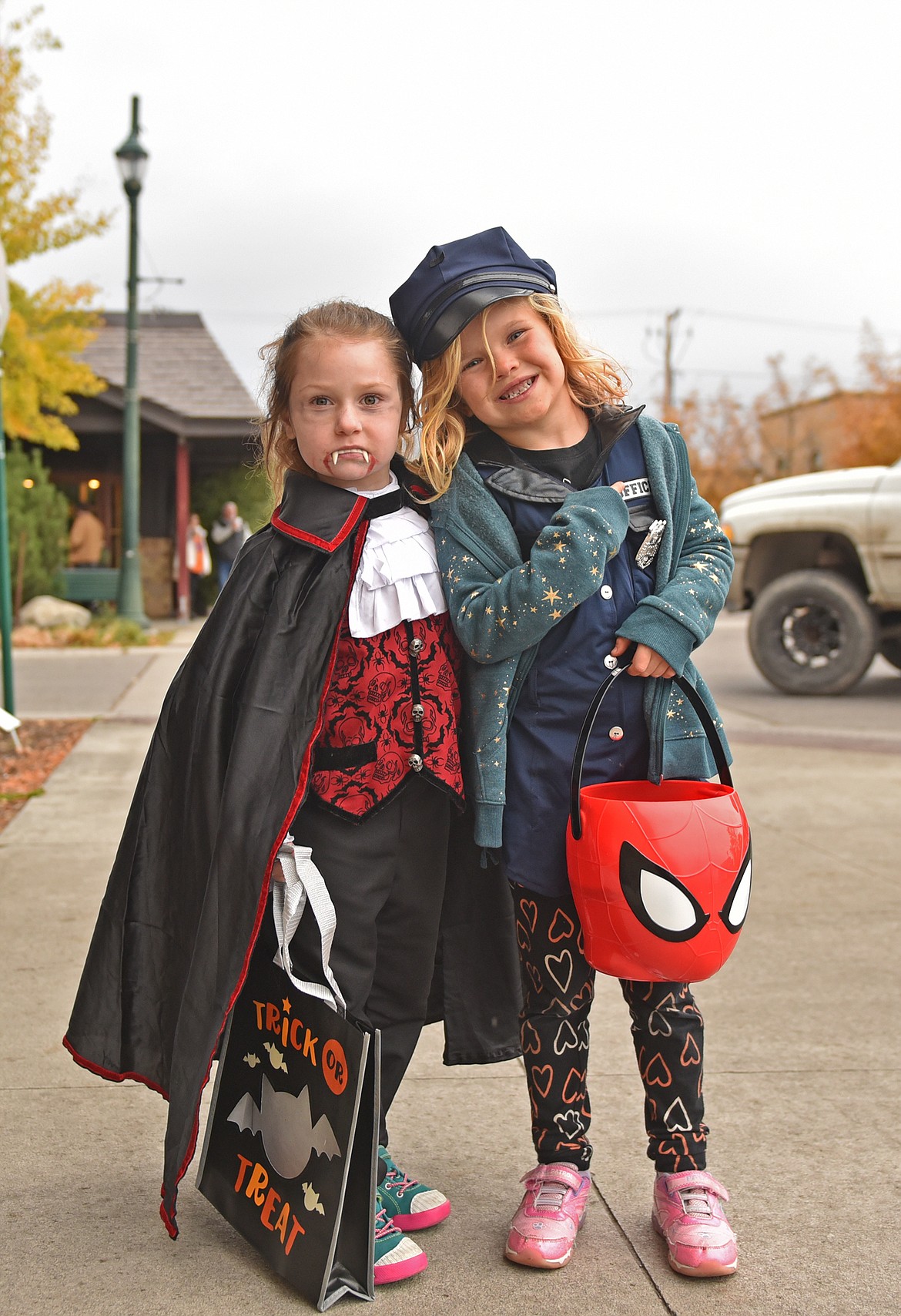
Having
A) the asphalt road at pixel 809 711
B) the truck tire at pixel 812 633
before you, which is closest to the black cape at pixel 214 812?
the asphalt road at pixel 809 711

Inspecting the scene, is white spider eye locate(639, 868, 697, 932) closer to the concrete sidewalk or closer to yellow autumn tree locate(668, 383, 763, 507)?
the concrete sidewalk

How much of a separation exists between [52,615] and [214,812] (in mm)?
13638

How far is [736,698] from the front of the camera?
9695 millimetres

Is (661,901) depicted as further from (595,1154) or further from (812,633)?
(812,633)

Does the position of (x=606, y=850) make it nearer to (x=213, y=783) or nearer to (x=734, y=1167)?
(x=213, y=783)

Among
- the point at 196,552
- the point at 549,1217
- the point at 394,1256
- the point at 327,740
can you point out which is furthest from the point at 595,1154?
the point at 196,552

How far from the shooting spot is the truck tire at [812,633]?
9336mm

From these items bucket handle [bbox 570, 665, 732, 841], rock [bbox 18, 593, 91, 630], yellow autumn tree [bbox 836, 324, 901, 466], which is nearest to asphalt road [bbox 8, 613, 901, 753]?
rock [bbox 18, 593, 91, 630]

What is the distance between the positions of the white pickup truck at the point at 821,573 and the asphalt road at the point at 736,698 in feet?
1.08

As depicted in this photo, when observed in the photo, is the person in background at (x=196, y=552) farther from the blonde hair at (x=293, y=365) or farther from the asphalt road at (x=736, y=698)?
the blonde hair at (x=293, y=365)

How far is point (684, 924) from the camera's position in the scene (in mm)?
2062

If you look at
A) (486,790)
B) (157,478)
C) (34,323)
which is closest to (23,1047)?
(486,790)

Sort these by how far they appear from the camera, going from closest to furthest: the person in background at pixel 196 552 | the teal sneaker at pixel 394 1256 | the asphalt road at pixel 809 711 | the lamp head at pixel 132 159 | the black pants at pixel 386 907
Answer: the teal sneaker at pixel 394 1256 → the black pants at pixel 386 907 → the asphalt road at pixel 809 711 → the lamp head at pixel 132 159 → the person in background at pixel 196 552

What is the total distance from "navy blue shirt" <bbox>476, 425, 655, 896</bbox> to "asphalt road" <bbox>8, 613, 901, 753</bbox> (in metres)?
5.57
